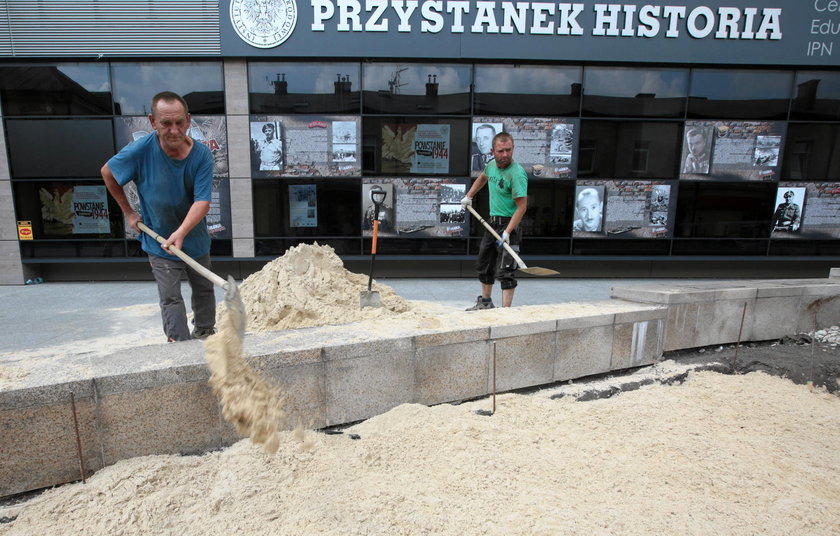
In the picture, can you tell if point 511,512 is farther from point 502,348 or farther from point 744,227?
point 744,227

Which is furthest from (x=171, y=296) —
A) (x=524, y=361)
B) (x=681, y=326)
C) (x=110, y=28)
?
(x=110, y=28)

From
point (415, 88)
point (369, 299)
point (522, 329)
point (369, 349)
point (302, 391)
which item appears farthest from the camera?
point (415, 88)

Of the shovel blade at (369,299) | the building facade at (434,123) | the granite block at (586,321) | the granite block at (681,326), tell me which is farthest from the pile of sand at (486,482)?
the building facade at (434,123)

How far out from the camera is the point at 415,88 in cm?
755

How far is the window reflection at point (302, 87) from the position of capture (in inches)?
289

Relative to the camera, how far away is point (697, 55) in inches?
296

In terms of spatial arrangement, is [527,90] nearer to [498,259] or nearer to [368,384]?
[498,259]

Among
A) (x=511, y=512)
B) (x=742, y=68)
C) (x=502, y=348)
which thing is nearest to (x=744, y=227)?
(x=742, y=68)

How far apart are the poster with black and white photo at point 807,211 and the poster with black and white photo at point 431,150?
19.9 ft

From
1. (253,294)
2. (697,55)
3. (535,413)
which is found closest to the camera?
(535,413)

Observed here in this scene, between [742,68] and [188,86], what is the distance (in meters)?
9.33

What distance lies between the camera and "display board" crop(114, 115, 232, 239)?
738cm

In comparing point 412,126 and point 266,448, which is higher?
point 412,126

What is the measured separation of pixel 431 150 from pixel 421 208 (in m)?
1.00
